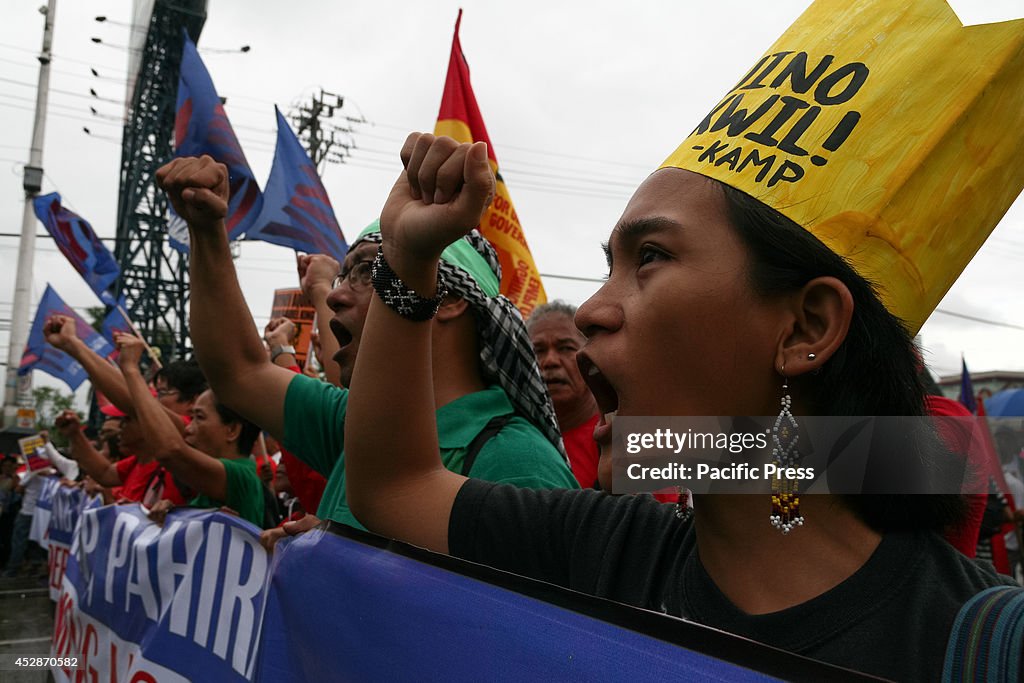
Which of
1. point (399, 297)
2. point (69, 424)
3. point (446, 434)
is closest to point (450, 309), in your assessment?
point (446, 434)

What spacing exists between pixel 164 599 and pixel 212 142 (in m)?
3.09

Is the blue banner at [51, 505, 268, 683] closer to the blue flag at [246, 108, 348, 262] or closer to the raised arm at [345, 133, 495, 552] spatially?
the raised arm at [345, 133, 495, 552]

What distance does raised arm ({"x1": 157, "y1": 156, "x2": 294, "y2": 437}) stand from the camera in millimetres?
2033

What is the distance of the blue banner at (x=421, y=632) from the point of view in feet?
2.81

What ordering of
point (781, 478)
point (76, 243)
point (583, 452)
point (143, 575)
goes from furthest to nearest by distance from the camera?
Answer: point (76, 243) < point (583, 452) < point (143, 575) < point (781, 478)

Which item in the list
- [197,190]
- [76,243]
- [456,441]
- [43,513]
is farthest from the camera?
[43,513]

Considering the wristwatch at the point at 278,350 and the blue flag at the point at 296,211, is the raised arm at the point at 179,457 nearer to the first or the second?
the wristwatch at the point at 278,350

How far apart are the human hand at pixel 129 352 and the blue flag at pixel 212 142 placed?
92cm

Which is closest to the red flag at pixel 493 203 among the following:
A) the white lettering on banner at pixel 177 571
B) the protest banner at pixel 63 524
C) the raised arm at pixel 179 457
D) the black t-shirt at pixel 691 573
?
the raised arm at pixel 179 457

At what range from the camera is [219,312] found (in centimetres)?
212

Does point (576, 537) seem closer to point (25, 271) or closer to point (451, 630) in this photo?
point (451, 630)

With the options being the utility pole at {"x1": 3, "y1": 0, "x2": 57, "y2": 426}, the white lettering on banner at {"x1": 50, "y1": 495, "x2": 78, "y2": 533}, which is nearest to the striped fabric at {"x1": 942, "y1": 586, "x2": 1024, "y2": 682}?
the white lettering on banner at {"x1": 50, "y1": 495, "x2": 78, "y2": 533}

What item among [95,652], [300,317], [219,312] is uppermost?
[300,317]

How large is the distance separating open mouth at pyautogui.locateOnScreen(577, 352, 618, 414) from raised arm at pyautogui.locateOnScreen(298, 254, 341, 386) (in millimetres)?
1795
